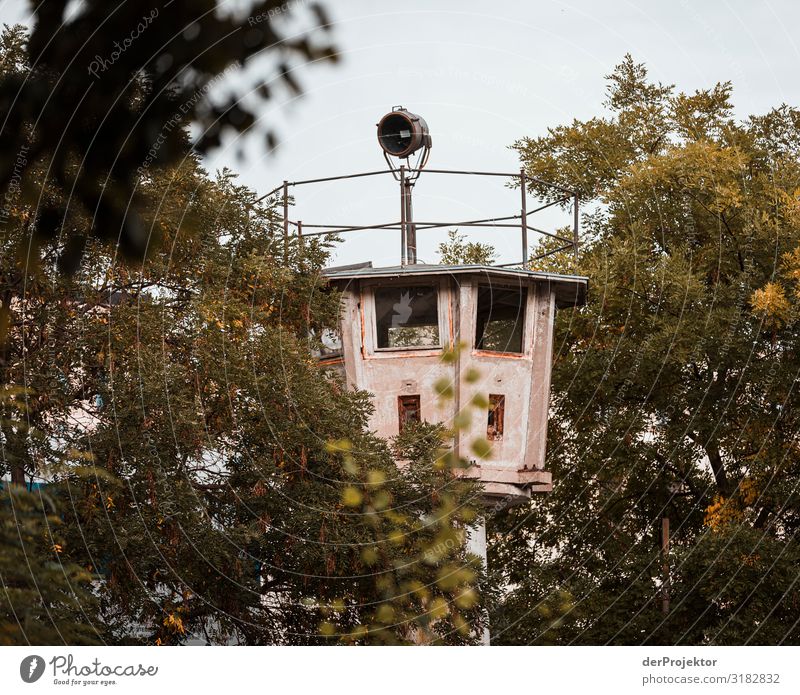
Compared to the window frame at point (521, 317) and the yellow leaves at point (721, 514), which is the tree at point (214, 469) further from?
the yellow leaves at point (721, 514)

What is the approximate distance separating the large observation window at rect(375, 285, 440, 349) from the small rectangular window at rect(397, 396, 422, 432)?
2.05 ft

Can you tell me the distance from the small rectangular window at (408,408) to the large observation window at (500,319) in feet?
3.33

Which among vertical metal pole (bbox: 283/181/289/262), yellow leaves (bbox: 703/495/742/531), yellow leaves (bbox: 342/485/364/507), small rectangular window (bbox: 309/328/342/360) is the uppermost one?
vertical metal pole (bbox: 283/181/289/262)

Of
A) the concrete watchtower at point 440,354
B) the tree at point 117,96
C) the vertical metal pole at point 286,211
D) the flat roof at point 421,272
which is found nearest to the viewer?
the tree at point 117,96

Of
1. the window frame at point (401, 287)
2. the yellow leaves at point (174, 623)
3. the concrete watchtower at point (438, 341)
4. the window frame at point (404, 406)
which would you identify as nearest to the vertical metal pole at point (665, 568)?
the concrete watchtower at point (438, 341)

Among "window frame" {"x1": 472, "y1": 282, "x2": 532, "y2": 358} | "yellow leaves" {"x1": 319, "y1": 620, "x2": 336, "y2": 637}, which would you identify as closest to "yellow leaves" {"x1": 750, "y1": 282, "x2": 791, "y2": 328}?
"window frame" {"x1": 472, "y1": 282, "x2": 532, "y2": 358}

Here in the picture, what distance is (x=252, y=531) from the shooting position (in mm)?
12852

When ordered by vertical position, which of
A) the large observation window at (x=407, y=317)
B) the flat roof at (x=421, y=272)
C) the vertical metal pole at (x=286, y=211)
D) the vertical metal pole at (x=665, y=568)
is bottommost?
the vertical metal pole at (x=665, y=568)

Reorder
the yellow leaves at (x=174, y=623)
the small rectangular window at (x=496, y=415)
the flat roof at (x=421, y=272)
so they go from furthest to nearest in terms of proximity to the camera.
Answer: the small rectangular window at (x=496, y=415)
the flat roof at (x=421, y=272)
the yellow leaves at (x=174, y=623)

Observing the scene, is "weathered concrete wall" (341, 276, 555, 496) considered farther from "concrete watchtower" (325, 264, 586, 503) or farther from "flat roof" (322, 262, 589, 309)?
"flat roof" (322, 262, 589, 309)

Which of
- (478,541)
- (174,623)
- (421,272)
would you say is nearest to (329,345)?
(421,272)

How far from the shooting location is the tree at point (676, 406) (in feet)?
57.2

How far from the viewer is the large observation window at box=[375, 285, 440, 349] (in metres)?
15.6

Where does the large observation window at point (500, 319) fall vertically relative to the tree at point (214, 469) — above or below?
above
